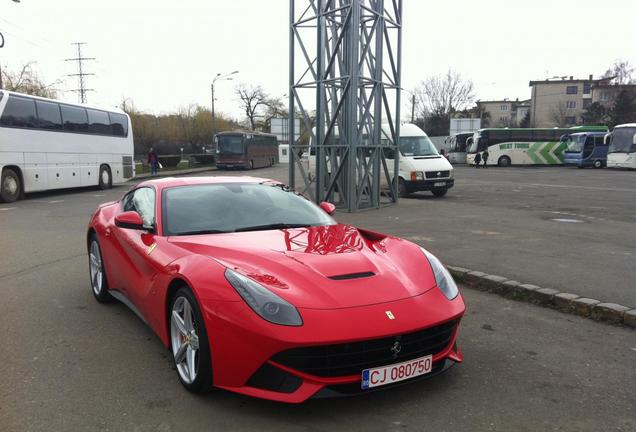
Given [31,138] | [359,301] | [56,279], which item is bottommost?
[56,279]

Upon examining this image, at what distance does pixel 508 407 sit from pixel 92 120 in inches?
824

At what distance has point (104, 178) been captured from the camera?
21781mm

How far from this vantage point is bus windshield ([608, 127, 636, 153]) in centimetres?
3223

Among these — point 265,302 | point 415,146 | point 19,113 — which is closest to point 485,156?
point 415,146

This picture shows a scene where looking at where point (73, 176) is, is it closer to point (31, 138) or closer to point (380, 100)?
point (31, 138)

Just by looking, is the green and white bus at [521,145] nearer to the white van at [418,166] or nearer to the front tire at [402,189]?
the white van at [418,166]

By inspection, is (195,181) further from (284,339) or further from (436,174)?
(436,174)

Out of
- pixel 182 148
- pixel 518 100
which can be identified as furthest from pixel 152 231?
pixel 518 100

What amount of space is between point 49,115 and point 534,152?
124 ft

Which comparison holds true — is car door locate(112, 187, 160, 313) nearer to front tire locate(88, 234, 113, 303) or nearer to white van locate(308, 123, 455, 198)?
front tire locate(88, 234, 113, 303)

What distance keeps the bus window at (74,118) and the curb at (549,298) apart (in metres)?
17.3

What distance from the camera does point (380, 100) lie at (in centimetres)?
1325

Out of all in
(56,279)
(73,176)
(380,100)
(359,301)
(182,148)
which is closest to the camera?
(359,301)

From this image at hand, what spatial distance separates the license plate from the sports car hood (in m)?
0.38
